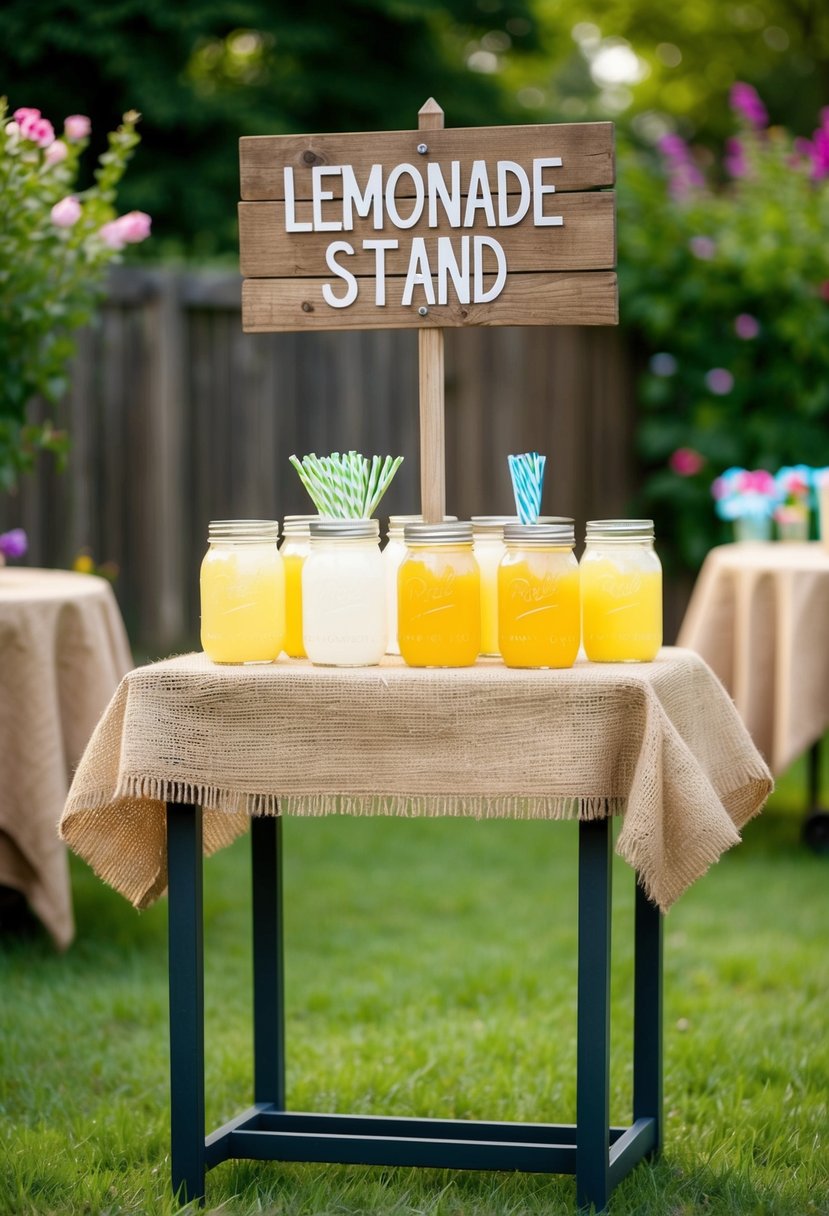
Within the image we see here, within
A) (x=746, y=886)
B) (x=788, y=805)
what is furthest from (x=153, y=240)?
(x=746, y=886)

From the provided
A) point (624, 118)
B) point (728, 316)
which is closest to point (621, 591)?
point (728, 316)

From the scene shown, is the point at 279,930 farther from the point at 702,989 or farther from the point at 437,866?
the point at 437,866

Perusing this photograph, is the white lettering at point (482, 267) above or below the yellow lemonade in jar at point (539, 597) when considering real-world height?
above

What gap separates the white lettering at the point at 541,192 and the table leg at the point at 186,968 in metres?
1.11

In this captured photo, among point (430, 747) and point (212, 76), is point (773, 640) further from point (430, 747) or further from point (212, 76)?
point (212, 76)

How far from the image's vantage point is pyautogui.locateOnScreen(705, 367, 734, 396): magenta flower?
24.8 feet

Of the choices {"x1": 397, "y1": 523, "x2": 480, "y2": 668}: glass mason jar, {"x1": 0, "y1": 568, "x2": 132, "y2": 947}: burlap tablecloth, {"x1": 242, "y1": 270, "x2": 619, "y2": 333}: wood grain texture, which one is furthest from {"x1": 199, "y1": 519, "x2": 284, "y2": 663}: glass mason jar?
{"x1": 0, "y1": 568, "x2": 132, "y2": 947}: burlap tablecloth

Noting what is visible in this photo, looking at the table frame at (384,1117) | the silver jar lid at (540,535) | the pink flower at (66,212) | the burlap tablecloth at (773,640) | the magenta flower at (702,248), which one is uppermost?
the magenta flower at (702,248)

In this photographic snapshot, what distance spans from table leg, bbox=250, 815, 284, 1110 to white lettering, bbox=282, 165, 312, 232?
1039 millimetres

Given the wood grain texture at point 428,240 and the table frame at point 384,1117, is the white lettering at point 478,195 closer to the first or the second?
the wood grain texture at point 428,240

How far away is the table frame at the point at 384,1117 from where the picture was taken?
2520mm

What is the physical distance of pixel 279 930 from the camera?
120 inches

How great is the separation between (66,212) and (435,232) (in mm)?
1867

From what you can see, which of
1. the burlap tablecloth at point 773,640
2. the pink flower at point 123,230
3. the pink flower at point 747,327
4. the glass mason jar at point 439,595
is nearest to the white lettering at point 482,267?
the glass mason jar at point 439,595
